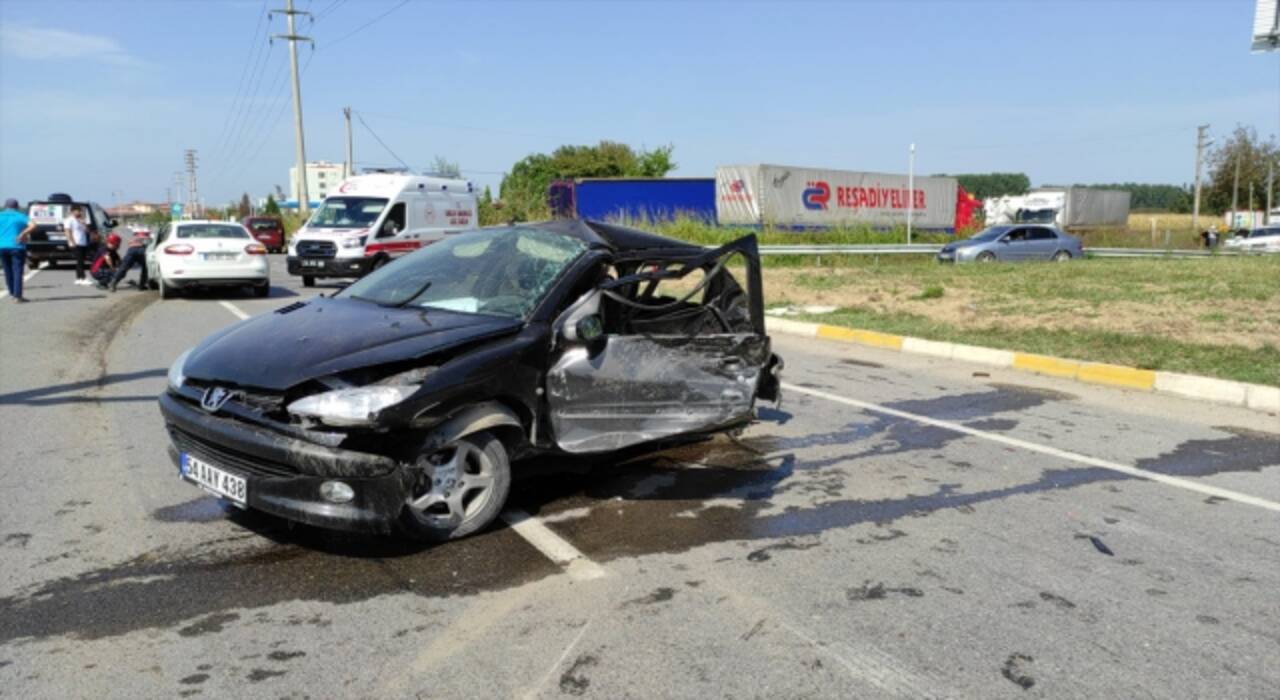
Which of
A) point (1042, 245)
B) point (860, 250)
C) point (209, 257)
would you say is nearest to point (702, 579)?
point (209, 257)

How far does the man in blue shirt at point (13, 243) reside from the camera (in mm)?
15758

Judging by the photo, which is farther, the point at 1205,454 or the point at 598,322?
the point at 1205,454

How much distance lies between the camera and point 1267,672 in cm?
335

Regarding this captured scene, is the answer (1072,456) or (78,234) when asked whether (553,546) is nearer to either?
(1072,456)

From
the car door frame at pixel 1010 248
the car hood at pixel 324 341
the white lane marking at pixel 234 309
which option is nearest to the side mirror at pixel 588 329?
the car hood at pixel 324 341

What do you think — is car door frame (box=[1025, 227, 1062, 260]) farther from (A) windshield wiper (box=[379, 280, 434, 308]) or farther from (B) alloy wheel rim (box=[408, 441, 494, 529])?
(B) alloy wheel rim (box=[408, 441, 494, 529])

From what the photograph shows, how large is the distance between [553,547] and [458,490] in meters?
0.53

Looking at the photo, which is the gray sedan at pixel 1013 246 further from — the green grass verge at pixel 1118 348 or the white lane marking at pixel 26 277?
the white lane marking at pixel 26 277

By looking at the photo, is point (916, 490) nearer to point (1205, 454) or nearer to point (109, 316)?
point (1205, 454)

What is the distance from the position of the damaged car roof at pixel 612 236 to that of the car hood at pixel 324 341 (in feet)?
3.18

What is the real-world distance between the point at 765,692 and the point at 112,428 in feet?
18.8

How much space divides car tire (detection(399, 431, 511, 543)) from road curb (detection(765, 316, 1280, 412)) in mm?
7531

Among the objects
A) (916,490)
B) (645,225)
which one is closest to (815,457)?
(916,490)

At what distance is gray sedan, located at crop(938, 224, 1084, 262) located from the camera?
2631cm
